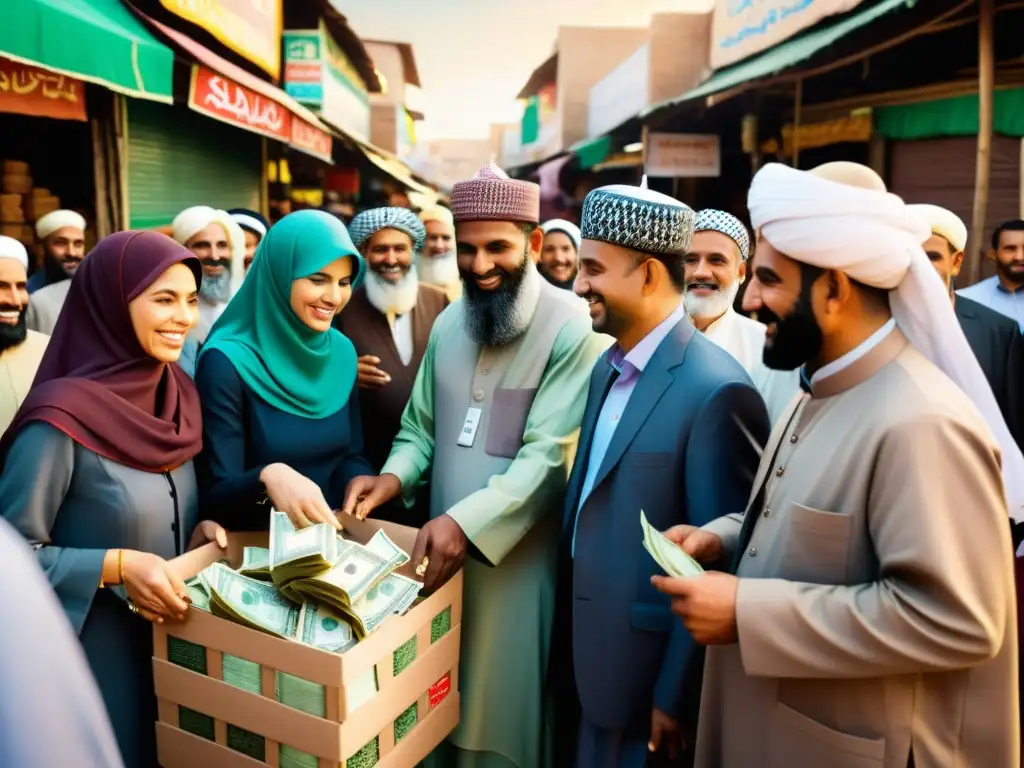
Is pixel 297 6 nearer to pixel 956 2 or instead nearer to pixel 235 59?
pixel 235 59

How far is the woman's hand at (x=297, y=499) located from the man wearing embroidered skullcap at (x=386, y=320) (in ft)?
4.38

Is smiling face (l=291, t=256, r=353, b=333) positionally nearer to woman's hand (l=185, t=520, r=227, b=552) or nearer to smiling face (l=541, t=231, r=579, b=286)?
woman's hand (l=185, t=520, r=227, b=552)

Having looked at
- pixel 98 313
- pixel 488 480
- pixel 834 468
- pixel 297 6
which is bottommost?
pixel 488 480

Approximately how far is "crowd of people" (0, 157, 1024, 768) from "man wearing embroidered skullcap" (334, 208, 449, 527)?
796 millimetres

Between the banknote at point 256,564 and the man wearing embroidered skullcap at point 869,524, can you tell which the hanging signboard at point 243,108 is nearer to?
the banknote at point 256,564

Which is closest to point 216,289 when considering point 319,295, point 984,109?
point 319,295

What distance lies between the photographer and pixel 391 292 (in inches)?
166

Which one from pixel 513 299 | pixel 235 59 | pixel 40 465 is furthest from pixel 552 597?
pixel 235 59

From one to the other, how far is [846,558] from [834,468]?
0.55 ft

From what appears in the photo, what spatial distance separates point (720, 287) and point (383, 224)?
1.86m

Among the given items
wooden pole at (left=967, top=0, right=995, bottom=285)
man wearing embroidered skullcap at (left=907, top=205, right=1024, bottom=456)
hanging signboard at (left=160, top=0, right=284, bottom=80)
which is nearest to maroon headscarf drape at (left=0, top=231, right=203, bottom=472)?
man wearing embroidered skullcap at (left=907, top=205, right=1024, bottom=456)

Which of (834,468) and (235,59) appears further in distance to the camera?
(235,59)

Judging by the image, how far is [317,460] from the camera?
2.67m

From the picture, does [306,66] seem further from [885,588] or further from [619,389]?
[885,588]
